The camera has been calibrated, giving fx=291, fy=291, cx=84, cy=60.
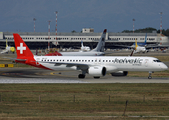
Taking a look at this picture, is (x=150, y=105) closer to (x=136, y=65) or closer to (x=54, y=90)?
(x=54, y=90)

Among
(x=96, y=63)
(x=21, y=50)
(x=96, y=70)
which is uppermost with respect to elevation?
(x=21, y=50)

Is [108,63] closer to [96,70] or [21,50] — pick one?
[96,70]

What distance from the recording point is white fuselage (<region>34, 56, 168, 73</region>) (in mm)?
46219

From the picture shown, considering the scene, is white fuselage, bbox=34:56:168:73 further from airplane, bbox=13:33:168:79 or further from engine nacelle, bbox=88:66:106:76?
engine nacelle, bbox=88:66:106:76

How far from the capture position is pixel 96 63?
158 ft

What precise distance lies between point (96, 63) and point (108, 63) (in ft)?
6.75

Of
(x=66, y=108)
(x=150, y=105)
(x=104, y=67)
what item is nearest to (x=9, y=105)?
(x=66, y=108)

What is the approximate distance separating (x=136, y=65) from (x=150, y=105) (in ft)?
69.1

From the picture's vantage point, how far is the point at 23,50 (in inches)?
2015

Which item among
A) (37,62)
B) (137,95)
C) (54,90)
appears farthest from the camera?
(37,62)

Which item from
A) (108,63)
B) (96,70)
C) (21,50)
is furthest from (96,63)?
(21,50)

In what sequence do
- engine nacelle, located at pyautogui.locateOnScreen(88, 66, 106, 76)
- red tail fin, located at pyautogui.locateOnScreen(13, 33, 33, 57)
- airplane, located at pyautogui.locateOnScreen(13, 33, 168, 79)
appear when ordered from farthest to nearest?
red tail fin, located at pyautogui.locateOnScreen(13, 33, 33, 57)
airplane, located at pyautogui.locateOnScreen(13, 33, 168, 79)
engine nacelle, located at pyautogui.locateOnScreen(88, 66, 106, 76)

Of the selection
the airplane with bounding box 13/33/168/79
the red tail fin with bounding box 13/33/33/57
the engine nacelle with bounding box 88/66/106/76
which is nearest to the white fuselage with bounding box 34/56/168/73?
the airplane with bounding box 13/33/168/79

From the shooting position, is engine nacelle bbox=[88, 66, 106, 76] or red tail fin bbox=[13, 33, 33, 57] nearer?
engine nacelle bbox=[88, 66, 106, 76]
